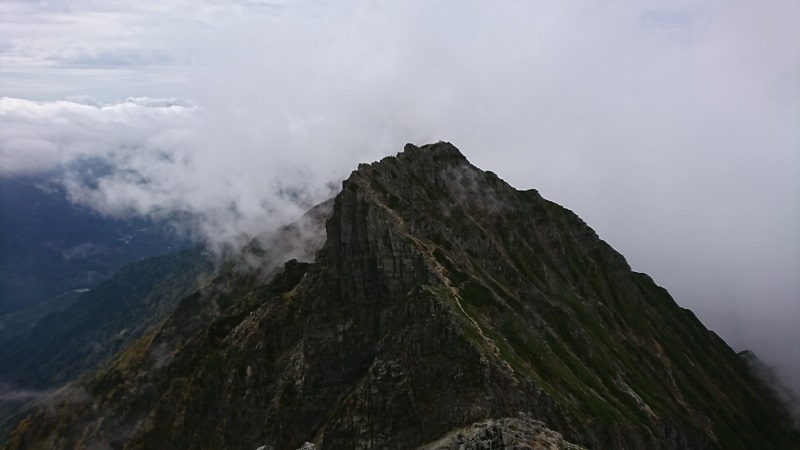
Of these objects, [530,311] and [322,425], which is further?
[530,311]

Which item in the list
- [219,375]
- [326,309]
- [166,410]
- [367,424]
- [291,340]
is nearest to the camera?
[367,424]

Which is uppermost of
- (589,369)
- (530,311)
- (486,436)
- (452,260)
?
(452,260)

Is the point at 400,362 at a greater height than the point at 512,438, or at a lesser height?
greater

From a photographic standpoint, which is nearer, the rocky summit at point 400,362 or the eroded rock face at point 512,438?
the eroded rock face at point 512,438

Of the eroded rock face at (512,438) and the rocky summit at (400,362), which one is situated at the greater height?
the rocky summit at (400,362)

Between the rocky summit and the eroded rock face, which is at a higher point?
the rocky summit

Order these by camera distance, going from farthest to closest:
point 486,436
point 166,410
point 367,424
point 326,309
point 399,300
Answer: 1. point 166,410
2. point 326,309
3. point 399,300
4. point 367,424
5. point 486,436

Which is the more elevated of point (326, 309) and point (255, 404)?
point (326, 309)

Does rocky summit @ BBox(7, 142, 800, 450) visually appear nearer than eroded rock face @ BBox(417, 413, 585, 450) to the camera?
No

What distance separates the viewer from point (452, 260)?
168 metres

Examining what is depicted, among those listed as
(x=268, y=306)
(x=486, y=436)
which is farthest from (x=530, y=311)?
(x=486, y=436)

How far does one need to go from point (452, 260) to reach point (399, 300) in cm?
2734

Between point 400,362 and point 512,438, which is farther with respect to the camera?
point 400,362

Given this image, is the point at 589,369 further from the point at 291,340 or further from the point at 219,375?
the point at 219,375
